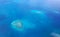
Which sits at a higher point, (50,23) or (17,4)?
(17,4)

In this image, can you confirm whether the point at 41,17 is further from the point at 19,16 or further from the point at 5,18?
the point at 5,18

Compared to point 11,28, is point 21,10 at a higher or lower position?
higher

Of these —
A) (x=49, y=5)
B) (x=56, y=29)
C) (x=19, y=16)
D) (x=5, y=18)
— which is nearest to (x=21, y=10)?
(x=19, y=16)

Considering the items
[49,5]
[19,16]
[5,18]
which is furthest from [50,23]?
[5,18]

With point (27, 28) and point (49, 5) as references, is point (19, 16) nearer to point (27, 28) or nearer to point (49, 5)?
point (27, 28)

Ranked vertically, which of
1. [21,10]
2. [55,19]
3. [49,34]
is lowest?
[49,34]
